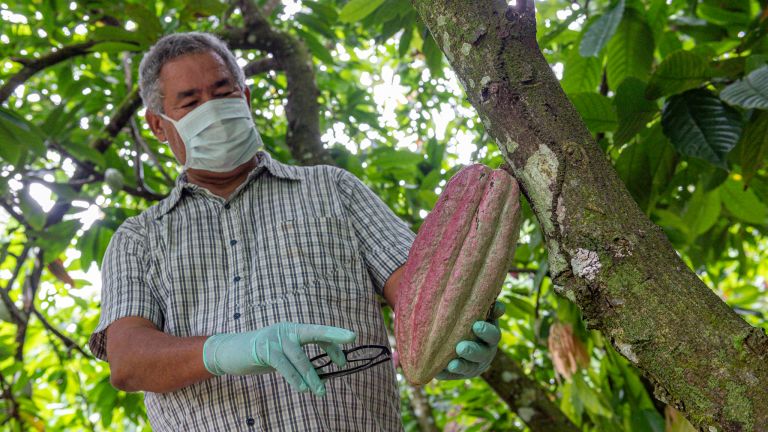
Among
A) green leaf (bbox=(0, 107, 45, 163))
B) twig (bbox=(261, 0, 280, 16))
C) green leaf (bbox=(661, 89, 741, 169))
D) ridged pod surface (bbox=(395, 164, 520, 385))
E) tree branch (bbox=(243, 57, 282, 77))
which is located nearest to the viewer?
ridged pod surface (bbox=(395, 164, 520, 385))

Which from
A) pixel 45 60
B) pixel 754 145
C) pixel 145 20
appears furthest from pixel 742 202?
pixel 45 60

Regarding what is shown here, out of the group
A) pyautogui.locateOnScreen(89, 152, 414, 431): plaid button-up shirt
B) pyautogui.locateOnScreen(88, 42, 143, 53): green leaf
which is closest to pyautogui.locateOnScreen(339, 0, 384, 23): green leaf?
pyautogui.locateOnScreen(89, 152, 414, 431): plaid button-up shirt

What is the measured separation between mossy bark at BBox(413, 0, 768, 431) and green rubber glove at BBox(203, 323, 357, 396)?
1.54 ft

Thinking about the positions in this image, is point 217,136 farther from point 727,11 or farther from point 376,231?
point 727,11

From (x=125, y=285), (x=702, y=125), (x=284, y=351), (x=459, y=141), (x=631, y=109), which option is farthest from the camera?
(x=459, y=141)

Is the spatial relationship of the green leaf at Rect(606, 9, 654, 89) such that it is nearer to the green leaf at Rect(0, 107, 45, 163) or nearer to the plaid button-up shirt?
the plaid button-up shirt

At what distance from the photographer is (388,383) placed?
1551 millimetres

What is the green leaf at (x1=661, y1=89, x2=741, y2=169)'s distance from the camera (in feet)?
4.18

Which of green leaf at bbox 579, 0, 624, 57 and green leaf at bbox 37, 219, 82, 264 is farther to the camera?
green leaf at bbox 37, 219, 82, 264

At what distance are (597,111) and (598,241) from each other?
0.78 meters

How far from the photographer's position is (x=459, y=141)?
3.48 metres

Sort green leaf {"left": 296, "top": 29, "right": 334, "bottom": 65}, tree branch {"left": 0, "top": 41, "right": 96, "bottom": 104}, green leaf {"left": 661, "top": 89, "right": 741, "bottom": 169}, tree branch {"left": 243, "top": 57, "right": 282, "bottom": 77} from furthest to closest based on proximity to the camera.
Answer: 1. tree branch {"left": 243, "top": 57, "right": 282, "bottom": 77}
2. green leaf {"left": 296, "top": 29, "right": 334, "bottom": 65}
3. tree branch {"left": 0, "top": 41, "right": 96, "bottom": 104}
4. green leaf {"left": 661, "top": 89, "right": 741, "bottom": 169}

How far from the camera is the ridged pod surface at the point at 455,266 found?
3.16 ft

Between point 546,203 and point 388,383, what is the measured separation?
84cm
